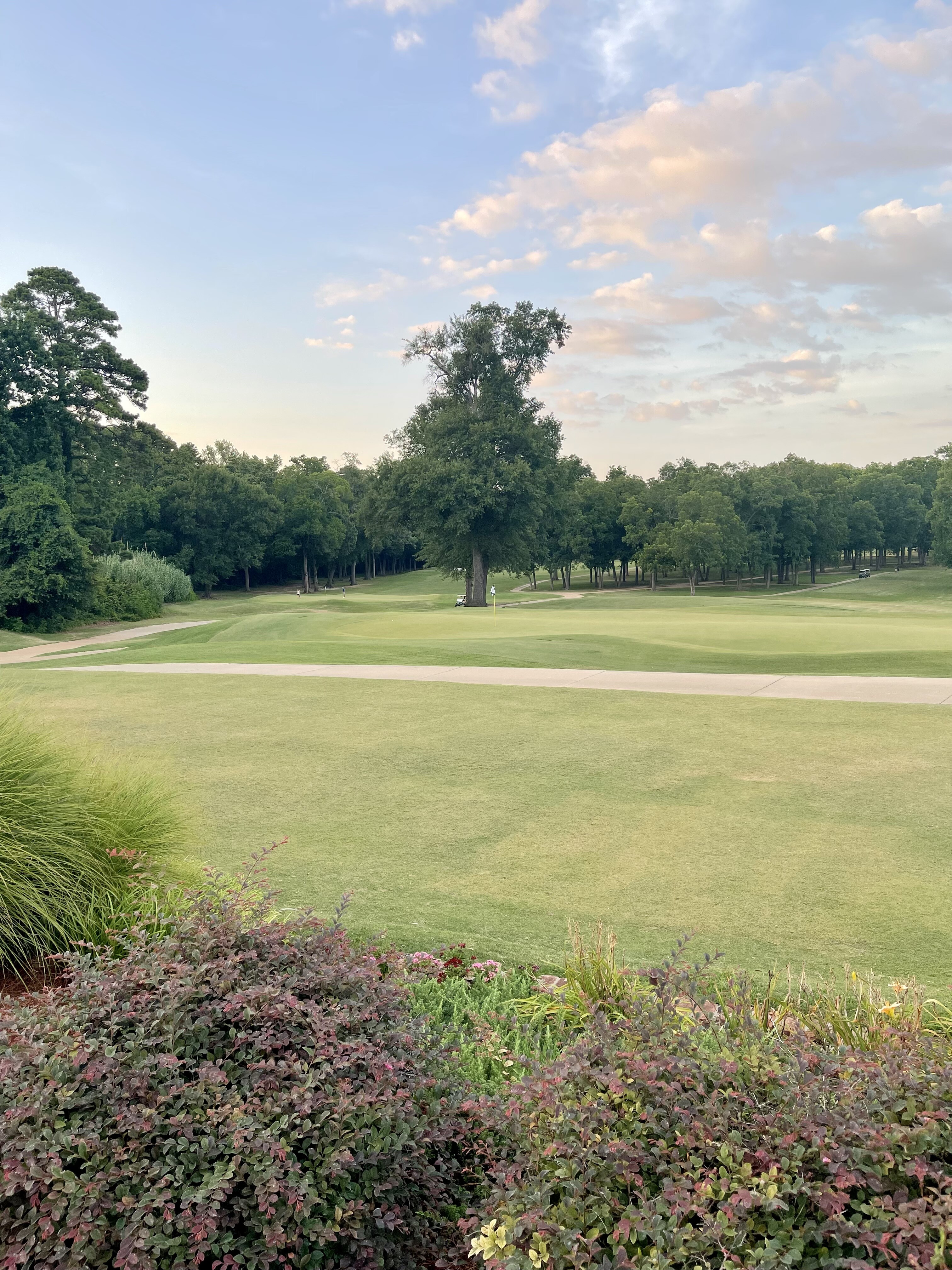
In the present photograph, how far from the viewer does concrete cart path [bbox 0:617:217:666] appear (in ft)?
87.6

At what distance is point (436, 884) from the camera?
224 inches

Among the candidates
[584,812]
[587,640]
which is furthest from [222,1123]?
[587,640]

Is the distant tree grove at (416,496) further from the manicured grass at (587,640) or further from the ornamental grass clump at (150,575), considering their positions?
the manicured grass at (587,640)

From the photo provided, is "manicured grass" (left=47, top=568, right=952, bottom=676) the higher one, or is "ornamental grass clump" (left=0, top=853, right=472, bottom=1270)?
"ornamental grass clump" (left=0, top=853, right=472, bottom=1270)

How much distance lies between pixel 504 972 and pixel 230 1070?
6.89 feet

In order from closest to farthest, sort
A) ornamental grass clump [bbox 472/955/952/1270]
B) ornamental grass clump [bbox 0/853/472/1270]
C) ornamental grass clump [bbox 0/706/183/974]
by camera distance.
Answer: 1. ornamental grass clump [bbox 472/955/952/1270]
2. ornamental grass clump [bbox 0/853/472/1270]
3. ornamental grass clump [bbox 0/706/183/974]

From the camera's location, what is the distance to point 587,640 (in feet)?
74.1

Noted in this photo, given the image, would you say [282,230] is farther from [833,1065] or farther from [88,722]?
[833,1065]

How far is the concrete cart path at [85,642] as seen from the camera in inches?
1051

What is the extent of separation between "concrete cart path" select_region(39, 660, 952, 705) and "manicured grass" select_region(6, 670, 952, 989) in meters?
0.91

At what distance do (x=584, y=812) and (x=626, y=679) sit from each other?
8299 mm

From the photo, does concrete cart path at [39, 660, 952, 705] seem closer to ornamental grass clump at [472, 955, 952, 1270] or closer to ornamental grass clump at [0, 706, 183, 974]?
ornamental grass clump at [0, 706, 183, 974]

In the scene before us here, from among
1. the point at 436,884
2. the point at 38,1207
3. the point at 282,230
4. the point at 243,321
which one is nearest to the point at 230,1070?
the point at 38,1207

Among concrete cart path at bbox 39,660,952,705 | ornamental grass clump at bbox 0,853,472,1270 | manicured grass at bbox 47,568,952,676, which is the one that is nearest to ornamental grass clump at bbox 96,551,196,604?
manicured grass at bbox 47,568,952,676
